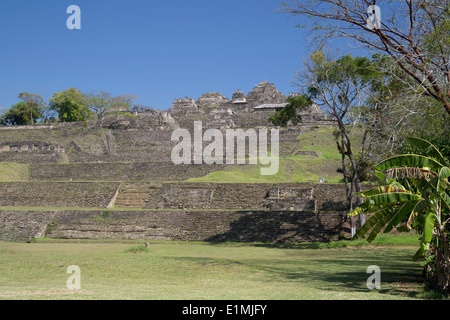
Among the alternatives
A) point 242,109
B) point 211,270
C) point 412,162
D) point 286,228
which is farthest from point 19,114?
point 412,162

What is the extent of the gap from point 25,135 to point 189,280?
4095 centimetres

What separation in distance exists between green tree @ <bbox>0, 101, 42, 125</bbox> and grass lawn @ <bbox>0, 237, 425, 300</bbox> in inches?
1841

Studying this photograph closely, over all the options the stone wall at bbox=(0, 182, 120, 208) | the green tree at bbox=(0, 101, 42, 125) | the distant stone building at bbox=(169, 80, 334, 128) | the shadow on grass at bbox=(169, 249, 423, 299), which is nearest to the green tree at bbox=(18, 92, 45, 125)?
the green tree at bbox=(0, 101, 42, 125)

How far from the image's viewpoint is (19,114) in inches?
2462

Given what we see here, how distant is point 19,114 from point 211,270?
5717 cm

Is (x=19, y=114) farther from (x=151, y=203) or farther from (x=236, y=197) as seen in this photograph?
(x=236, y=197)

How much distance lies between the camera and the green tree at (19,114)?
6216 cm

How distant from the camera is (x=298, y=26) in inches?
464

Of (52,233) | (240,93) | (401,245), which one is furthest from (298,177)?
(240,93)

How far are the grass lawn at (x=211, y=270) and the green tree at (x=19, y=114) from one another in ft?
153

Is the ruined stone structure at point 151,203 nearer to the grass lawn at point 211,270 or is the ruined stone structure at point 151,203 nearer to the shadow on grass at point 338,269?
the grass lawn at point 211,270

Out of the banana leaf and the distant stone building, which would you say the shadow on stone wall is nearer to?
the banana leaf

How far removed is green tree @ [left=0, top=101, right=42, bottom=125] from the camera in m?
62.2

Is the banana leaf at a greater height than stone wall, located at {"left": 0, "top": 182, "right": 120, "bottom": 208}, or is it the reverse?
the banana leaf
